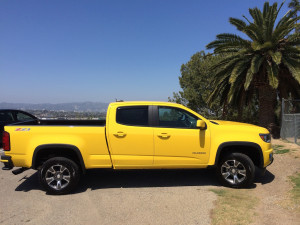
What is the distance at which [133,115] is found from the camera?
509 cm

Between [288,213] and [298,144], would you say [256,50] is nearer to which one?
[298,144]

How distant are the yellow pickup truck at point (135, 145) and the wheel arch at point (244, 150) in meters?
0.02

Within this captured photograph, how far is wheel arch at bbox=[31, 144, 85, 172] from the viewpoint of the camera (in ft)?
15.7

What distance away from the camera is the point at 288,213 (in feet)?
12.7

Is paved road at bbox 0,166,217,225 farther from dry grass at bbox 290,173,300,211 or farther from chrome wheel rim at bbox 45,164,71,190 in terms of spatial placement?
dry grass at bbox 290,173,300,211

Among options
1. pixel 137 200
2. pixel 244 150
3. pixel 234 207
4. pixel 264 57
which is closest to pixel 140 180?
pixel 137 200

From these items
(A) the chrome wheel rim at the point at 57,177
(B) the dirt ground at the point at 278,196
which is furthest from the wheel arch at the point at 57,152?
(B) the dirt ground at the point at 278,196

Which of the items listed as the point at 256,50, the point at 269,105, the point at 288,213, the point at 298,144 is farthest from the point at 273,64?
the point at 288,213

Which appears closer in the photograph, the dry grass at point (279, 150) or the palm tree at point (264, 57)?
the dry grass at point (279, 150)

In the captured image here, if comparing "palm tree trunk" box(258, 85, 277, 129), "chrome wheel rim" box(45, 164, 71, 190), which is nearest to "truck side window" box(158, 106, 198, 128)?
"chrome wheel rim" box(45, 164, 71, 190)

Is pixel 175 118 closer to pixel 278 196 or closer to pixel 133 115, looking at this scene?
pixel 133 115

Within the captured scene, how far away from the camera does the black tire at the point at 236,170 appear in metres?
4.99

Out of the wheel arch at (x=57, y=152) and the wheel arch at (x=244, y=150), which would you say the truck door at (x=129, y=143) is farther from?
the wheel arch at (x=244, y=150)

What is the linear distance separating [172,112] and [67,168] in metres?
2.51
